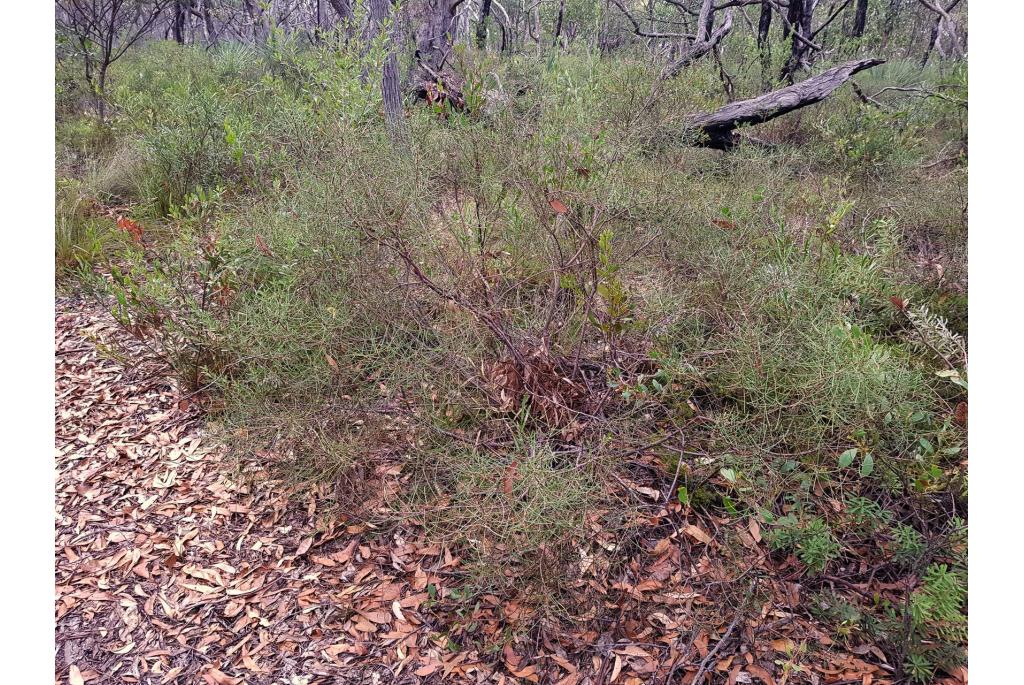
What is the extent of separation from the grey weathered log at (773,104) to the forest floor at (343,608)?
13.3ft

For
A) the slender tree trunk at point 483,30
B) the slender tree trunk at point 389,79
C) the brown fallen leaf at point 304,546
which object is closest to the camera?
the brown fallen leaf at point 304,546

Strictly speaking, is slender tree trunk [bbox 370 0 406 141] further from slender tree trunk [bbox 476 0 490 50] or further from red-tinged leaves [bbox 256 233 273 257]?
slender tree trunk [bbox 476 0 490 50]

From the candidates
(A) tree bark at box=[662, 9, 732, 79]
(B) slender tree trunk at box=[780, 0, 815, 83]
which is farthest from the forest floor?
(B) slender tree trunk at box=[780, 0, 815, 83]

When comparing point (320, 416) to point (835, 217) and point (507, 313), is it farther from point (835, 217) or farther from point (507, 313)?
point (835, 217)

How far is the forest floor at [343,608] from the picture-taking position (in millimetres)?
1952

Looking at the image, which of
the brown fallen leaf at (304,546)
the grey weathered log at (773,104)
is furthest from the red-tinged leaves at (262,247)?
the grey weathered log at (773,104)

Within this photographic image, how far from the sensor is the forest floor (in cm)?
195

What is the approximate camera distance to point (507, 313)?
2.75 m

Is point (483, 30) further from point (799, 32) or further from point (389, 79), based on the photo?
point (389, 79)

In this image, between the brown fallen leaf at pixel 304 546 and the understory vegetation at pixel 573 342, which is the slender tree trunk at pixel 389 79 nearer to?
the understory vegetation at pixel 573 342

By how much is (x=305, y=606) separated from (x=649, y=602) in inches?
44.8

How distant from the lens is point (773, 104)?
537 cm

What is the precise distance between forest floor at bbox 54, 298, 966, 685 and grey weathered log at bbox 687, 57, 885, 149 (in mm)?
4066

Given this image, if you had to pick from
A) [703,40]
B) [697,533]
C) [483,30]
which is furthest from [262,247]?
[483,30]
